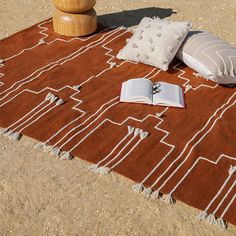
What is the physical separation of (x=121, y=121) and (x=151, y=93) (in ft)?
2.18

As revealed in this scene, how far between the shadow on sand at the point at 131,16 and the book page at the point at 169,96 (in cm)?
254

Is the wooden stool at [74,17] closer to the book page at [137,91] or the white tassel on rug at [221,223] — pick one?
the book page at [137,91]

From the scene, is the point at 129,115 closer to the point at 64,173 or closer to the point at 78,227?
the point at 64,173

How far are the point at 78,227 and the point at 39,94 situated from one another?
92.8 inches

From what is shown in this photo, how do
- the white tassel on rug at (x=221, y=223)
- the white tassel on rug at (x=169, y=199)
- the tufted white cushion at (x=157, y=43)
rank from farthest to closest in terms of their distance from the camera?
the tufted white cushion at (x=157, y=43) → the white tassel on rug at (x=169, y=199) → the white tassel on rug at (x=221, y=223)

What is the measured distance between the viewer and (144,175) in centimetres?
480

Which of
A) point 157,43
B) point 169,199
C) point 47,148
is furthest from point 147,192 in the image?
point 157,43

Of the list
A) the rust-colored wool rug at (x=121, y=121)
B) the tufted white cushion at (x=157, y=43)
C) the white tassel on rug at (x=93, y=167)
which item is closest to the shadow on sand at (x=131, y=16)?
the rust-colored wool rug at (x=121, y=121)

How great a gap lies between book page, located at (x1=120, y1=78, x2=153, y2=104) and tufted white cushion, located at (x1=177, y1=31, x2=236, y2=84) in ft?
2.64

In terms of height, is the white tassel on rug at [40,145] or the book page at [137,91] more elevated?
the book page at [137,91]

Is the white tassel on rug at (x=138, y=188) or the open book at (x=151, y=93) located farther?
the open book at (x=151, y=93)

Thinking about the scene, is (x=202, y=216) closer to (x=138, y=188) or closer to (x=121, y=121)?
(x=138, y=188)

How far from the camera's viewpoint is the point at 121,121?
5594 millimetres

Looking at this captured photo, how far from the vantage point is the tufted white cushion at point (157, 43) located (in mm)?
6500
